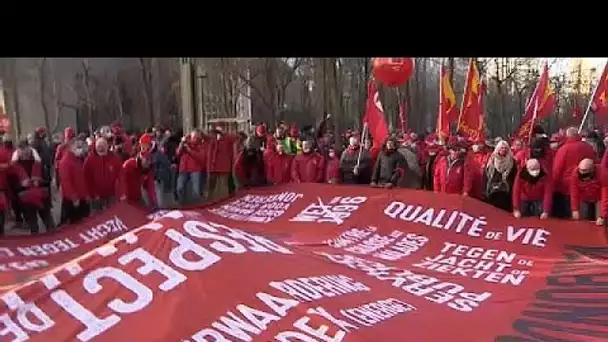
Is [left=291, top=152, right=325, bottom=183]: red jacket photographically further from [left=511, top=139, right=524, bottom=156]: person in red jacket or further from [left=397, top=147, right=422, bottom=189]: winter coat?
[left=511, top=139, right=524, bottom=156]: person in red jacket

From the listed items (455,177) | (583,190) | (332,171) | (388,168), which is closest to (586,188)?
(583,190)

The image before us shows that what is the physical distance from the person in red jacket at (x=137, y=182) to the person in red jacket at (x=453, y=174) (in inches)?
158

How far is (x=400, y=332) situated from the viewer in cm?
425

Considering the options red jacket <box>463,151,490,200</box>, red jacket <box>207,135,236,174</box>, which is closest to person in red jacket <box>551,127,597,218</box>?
red jacket <box>463,151,490,200</box>

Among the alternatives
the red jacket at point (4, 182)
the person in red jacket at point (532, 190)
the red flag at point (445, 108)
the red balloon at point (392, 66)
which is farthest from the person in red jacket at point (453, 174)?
the red jacket at point (4, 182)

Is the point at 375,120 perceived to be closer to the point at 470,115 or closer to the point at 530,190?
the point at 470,115

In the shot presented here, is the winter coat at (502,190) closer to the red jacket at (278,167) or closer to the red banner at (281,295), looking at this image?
the red banner at (281,295)

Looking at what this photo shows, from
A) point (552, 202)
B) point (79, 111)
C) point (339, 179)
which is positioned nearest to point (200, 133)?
point (339, 179)

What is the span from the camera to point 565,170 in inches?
348

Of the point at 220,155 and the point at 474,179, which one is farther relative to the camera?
the point at 220,155

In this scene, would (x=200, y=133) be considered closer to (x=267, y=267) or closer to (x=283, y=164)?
(x=283, y=164)

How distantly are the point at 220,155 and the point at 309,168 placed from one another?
2.06 m

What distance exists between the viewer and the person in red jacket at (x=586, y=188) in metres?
7.99

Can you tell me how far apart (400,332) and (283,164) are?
26.4 feet
